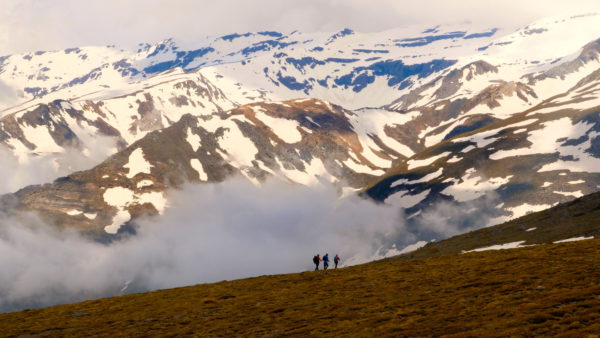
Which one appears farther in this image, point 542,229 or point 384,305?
point 542,229

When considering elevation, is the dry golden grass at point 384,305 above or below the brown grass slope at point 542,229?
below

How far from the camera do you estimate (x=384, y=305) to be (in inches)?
1464

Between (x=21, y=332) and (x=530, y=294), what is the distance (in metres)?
36.2

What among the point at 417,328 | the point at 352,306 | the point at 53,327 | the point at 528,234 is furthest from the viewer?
the point at 528,234

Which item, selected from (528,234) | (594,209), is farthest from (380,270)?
(594,209)

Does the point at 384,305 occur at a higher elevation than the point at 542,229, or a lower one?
lower

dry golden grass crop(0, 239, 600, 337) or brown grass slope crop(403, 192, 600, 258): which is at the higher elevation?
brown grass slope crop(403, 192, 600, 258)

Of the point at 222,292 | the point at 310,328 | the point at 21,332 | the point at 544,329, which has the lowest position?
the point at 544,329

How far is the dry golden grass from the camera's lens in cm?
2786

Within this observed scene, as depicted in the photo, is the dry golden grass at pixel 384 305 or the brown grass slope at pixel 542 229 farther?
the brown grass slope at pixel 542 229

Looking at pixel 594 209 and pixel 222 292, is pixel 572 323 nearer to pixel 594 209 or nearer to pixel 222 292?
pixel 222 292

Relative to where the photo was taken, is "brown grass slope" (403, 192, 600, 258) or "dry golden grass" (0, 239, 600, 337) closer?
"dry golden grass" (0, 239, 600, 337)

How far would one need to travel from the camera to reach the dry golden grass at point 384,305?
91.4 feet

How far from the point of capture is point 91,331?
41.9 metres
